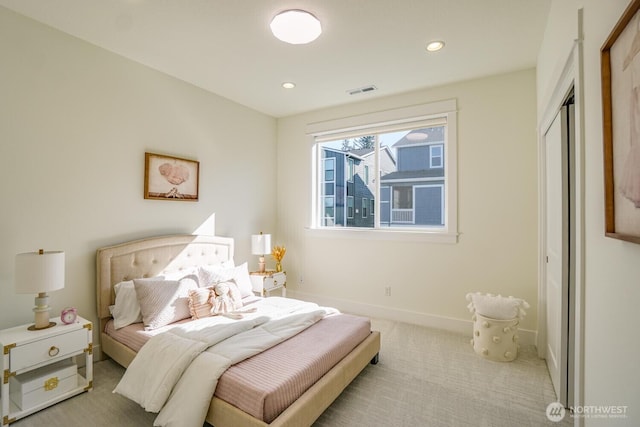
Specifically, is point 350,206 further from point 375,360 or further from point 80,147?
point 80,147

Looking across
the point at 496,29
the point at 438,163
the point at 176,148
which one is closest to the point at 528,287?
the point at 438,163

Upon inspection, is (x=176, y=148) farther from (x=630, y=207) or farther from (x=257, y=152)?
(x=630, y=207)

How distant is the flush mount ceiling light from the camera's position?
2.18m

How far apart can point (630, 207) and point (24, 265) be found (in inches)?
120

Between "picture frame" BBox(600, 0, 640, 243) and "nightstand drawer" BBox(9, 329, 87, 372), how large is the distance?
3.04 meters

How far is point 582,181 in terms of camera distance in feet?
4.52

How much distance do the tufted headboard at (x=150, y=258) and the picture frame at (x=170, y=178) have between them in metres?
0.44

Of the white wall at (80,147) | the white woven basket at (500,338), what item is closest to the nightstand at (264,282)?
the white wall at (80,147)

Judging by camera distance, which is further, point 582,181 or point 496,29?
point 496,29

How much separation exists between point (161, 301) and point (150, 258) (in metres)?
0.58

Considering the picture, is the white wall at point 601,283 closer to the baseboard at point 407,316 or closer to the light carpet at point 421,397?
the light carpet at point 421,397

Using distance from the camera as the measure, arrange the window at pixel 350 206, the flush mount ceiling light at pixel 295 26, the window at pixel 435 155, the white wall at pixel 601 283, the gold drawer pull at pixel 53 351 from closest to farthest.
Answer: the white wall at pixel 601 283
the gold drawer pull at pixel 53 351
the flush mount ceiling light at pixel 295 26
the window at pixel 435 155
the window at pixel 350 206

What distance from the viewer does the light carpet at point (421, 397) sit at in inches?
76.5

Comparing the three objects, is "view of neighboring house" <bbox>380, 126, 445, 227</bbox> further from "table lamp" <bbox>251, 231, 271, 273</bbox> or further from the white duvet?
the white duvet
